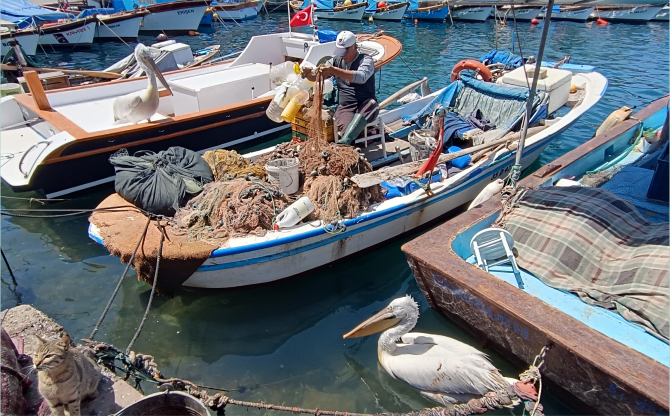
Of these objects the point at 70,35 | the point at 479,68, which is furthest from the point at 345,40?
the point at 70,35

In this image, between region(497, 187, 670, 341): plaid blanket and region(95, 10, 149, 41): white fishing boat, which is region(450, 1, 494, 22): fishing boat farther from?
region(497, 187, 670, 341): plaid blanket

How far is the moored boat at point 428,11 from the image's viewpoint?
25859 mm

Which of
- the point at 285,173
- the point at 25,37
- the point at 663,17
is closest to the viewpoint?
the point at 285,173

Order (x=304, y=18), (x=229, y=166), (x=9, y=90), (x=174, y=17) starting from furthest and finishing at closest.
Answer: (x=174, y=17)
(x=9, y=90)
(x=304, y=18)
(x=229, y=166)

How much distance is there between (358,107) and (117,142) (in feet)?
13.5

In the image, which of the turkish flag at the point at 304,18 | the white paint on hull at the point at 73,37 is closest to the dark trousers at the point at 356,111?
the turkish flag at the point at 304,18

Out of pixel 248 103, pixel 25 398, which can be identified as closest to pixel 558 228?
pixel 25 398

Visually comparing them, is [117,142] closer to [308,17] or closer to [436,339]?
[308,17]

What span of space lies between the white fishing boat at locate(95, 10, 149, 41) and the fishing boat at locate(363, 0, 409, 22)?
A: 44.8ft

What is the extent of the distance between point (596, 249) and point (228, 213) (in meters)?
3.79

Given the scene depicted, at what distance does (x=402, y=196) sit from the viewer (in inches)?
227

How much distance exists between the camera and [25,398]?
11.5ft

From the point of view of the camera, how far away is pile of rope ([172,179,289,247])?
16.1 feet

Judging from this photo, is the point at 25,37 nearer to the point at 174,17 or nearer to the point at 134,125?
the point at 174,17
